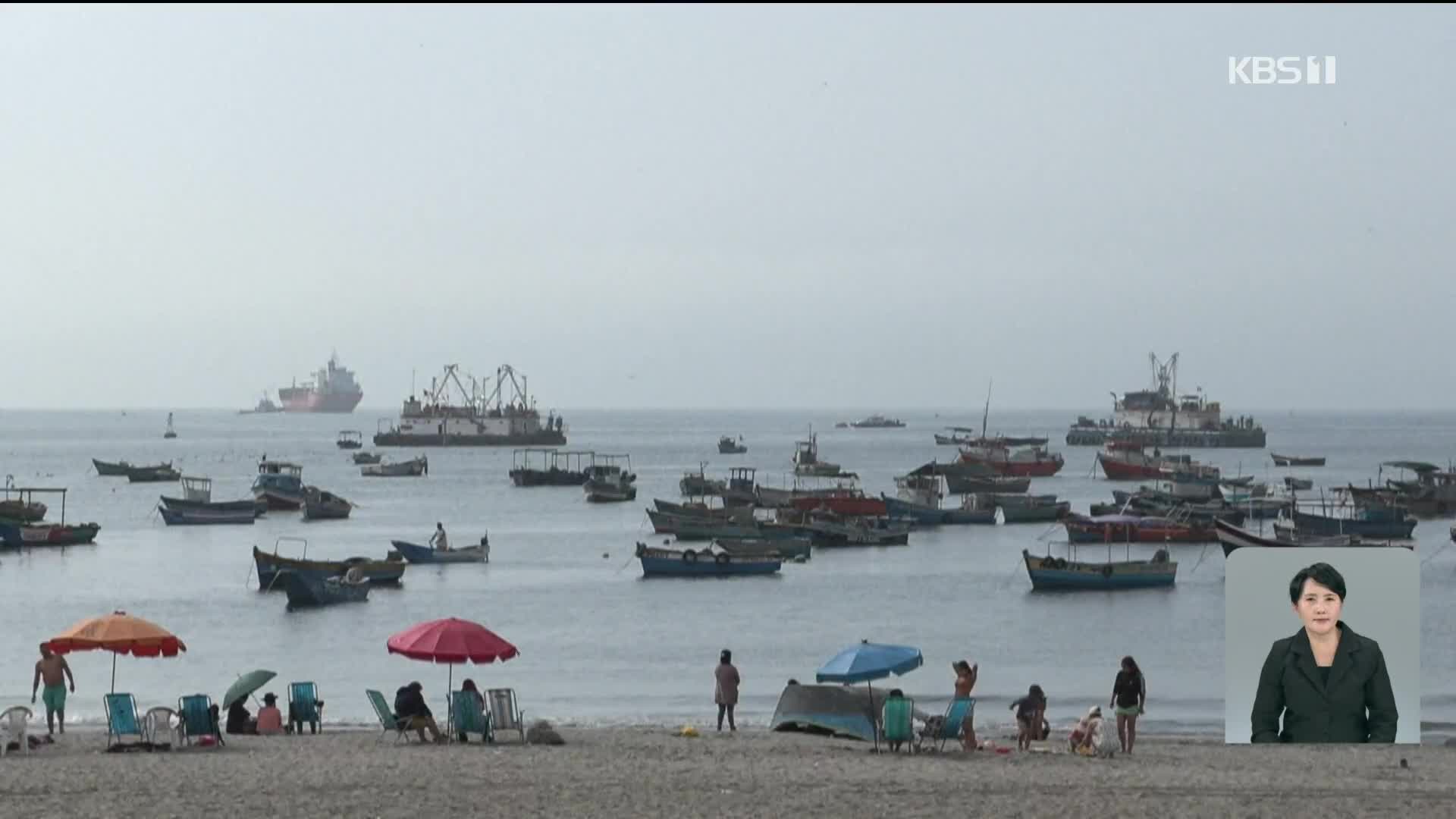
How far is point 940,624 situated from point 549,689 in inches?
528

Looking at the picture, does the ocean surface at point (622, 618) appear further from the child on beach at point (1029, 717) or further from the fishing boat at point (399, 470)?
the fishing boat at point (399, 470)

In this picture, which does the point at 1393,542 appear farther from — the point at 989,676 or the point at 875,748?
the point at 875,748

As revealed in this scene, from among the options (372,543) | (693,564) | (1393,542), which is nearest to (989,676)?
(693,564)

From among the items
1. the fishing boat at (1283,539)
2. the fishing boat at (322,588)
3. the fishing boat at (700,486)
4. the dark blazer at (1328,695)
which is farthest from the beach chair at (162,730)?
the fishing boat at (700,486)

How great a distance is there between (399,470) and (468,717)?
10405 cm

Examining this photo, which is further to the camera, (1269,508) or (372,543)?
(1269,508)

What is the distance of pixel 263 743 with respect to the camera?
17141mm

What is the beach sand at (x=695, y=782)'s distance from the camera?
40.8 feet

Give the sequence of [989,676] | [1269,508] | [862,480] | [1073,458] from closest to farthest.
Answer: [989,676]
[1269,508]
[862,480]
[1073,458]

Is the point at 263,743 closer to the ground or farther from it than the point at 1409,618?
closer to the ground

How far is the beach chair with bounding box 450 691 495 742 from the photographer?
56.0 ft

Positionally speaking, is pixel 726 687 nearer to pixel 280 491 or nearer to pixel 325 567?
pixel 325 567

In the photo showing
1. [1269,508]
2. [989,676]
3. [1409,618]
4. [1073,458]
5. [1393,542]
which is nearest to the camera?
[1409,618]

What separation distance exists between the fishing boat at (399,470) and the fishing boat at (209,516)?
146ft
